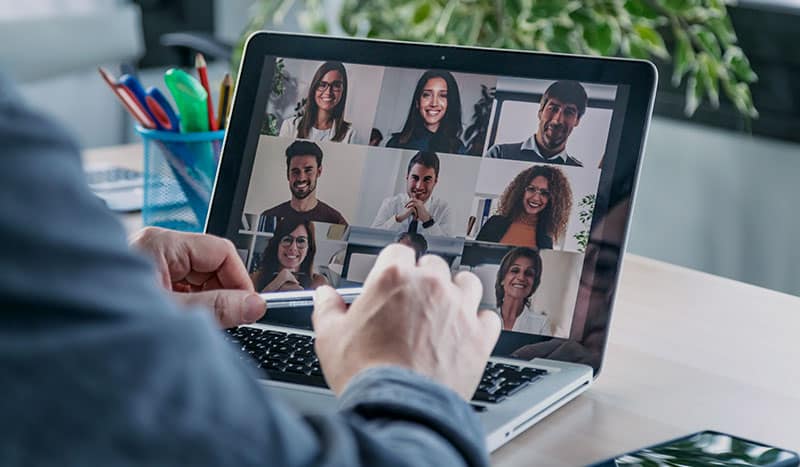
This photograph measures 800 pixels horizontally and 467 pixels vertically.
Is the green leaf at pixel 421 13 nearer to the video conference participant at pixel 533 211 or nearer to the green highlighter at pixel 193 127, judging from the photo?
the green highlighter at pixel 193 127

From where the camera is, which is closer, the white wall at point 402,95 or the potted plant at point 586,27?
the white wall at point 402,95

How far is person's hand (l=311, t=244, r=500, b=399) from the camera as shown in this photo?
59cm

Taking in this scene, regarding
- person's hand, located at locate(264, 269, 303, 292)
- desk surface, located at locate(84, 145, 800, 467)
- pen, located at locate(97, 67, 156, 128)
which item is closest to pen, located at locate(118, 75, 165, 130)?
pen, located at locate(97, 67, 156, 128)

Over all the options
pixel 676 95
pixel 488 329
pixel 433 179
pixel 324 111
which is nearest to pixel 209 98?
pixel 324 111

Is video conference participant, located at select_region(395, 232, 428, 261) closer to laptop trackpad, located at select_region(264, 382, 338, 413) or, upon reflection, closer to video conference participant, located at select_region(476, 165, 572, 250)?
video conference participant, located at select_region(476, 165, 572, 250)

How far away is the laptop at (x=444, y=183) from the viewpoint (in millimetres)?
810

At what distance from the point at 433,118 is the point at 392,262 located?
258 millimetres

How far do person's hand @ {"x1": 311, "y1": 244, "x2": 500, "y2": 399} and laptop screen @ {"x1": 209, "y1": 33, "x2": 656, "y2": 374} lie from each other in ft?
0.54

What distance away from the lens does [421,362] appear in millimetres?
588

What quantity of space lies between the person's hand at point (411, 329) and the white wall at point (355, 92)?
0.26 m

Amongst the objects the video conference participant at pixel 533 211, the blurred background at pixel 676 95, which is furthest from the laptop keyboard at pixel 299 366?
the blurred background at pixel 676 95

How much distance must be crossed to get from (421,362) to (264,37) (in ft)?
1.56

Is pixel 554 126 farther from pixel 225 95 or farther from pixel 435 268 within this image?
pixel 225 95

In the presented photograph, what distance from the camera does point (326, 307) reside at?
0.68 m
